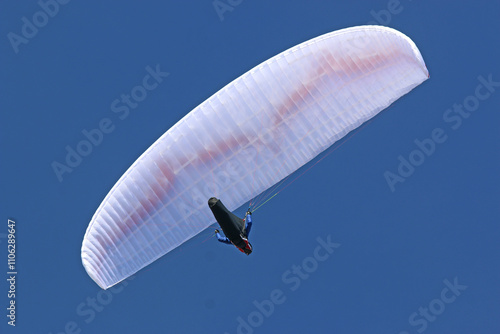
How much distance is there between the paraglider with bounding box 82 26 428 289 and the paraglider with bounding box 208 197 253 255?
1.63 m

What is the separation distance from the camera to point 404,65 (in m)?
28.4

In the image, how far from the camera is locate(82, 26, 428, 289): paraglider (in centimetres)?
2786

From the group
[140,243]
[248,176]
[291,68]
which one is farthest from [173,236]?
[291,68]

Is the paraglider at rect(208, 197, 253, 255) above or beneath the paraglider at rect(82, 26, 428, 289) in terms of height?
beneath

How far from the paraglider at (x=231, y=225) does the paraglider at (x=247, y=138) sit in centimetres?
163

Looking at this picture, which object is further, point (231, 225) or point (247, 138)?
point (247, 138)

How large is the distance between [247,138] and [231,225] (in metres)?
3.41

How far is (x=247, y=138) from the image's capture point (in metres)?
28.9

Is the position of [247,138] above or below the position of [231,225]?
above

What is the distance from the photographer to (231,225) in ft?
92.7

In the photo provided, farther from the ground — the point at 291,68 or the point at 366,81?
the point at 291,68

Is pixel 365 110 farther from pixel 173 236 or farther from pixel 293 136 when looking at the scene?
pixel 173 236

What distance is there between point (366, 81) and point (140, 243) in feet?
35.9

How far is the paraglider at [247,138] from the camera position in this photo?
2786 cm
